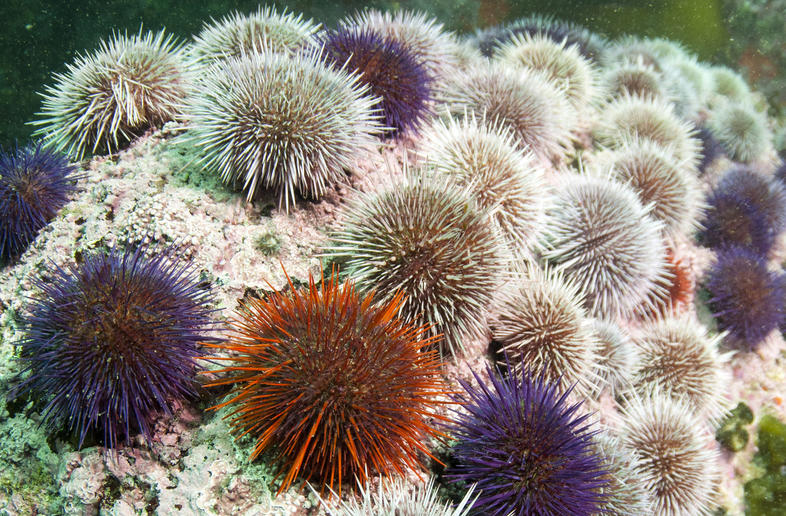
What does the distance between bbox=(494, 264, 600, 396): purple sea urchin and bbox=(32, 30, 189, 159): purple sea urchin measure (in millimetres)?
3195

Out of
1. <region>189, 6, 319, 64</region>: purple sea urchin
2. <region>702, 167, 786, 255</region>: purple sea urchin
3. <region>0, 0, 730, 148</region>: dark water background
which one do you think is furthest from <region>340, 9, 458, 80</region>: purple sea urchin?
<region>0, 0, 730, 148</region>: dark water background

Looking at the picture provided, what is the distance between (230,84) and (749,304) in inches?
239

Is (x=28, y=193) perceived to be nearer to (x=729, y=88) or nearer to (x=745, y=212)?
(x=745, y=212)

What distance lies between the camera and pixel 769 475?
4.77m

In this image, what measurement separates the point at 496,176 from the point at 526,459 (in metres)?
2.04

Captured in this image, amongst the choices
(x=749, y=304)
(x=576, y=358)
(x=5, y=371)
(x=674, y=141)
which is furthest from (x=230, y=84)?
(x=749, y=304)

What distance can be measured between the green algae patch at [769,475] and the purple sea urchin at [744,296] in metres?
1.03

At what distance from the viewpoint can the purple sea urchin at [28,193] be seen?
3.15 meters

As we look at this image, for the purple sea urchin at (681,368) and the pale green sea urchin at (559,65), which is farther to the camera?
the pale green sea urchin at (559,65)

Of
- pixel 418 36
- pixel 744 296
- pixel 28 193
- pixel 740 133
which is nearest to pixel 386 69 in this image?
pixel 418 36

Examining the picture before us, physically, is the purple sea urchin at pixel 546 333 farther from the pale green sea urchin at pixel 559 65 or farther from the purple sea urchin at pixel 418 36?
the pale green sea urchin at pixel 559 65

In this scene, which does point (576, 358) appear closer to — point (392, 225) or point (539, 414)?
point (539, 414)

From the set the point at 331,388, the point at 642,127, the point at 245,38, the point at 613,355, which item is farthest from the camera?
the point at 642,127

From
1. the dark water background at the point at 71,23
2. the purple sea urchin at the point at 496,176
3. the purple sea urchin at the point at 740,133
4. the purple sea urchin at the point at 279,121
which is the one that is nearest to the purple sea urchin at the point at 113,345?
the purple sea urchin at the point at 279,121
